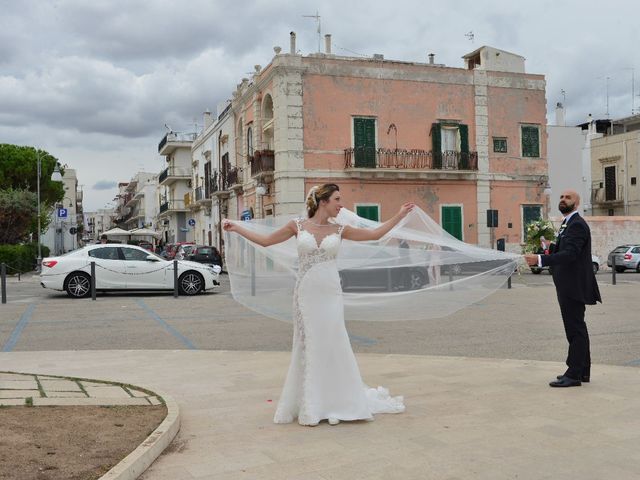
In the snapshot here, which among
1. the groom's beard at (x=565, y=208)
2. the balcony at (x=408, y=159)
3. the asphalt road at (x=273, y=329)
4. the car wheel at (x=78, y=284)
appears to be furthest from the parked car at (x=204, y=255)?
the groom's beard at (x=565, y=208)

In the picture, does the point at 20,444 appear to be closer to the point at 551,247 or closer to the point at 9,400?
the point at 9,400

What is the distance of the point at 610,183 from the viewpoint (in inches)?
1930

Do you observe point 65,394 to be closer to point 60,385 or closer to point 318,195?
point 60,385

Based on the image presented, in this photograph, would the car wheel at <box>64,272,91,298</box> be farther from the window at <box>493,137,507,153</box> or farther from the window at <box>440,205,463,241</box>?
the window at <box>493,137,507,153</box>

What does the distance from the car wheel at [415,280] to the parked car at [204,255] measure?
22.5 meters

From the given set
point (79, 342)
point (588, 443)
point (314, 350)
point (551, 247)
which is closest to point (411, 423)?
point (314, 350)

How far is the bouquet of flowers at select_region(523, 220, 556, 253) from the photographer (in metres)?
28.9

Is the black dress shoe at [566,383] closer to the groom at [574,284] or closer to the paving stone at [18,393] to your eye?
the groom at [574,284]

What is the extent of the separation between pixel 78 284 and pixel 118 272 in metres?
1.04

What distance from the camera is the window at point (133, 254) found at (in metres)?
19.1

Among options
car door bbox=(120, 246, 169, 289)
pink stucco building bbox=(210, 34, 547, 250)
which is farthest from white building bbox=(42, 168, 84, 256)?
car door bbox=(120, 246, 169, 289)

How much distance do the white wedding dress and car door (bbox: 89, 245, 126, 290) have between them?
13.8 meters

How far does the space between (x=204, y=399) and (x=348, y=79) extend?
24854mm

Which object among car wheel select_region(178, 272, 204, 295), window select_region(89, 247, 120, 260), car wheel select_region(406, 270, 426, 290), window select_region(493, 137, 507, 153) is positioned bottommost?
car wheel select_region(178, 272, 204, 295)
